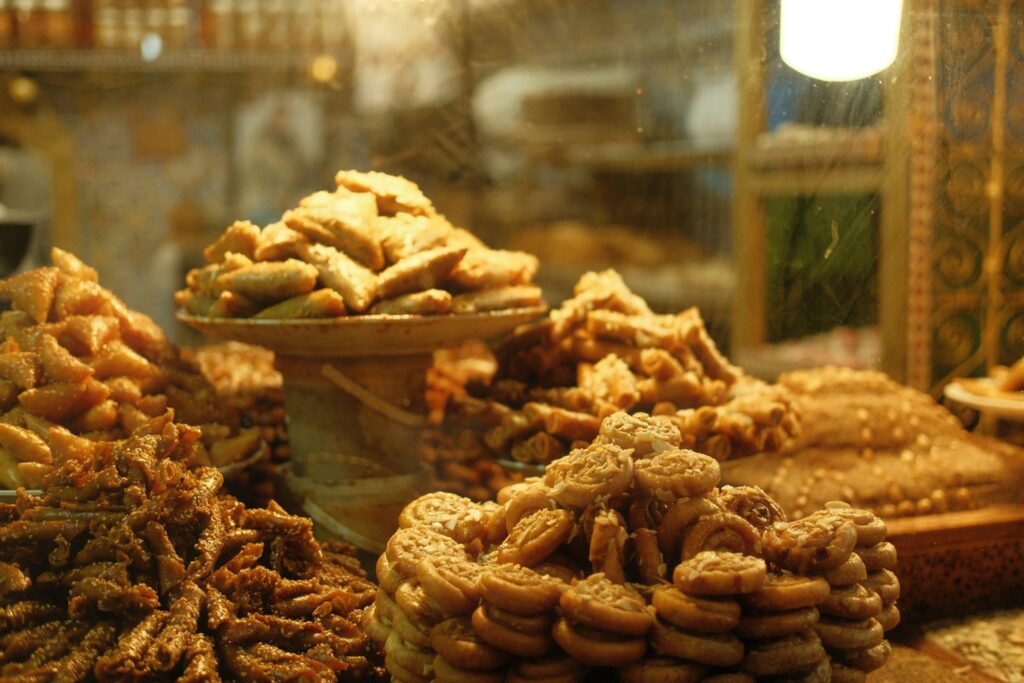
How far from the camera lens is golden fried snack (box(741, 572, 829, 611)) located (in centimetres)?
132

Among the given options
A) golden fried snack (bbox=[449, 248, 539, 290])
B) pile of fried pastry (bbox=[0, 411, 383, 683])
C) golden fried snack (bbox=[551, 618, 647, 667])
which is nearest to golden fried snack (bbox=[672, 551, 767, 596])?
golden fried snack (bbox=[551, 618, 647, 667])

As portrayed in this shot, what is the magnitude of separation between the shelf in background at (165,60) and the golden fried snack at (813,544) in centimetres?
449

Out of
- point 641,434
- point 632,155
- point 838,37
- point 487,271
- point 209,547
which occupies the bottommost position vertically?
point 209,547

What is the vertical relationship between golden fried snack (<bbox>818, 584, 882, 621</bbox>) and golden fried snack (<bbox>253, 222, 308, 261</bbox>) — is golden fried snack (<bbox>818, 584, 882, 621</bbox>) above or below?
below

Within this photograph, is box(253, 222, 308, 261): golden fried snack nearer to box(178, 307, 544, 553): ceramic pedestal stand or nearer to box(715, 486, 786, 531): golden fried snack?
box(178, 307, 544, 553): ceramic pedestal stand

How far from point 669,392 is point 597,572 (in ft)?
3.40

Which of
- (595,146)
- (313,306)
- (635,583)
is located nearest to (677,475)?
(635,583)

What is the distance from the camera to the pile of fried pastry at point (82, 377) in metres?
2.00

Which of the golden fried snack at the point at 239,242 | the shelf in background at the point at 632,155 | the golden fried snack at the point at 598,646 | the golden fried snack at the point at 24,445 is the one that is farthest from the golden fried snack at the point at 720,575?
the shelf in background at the point at 632,155

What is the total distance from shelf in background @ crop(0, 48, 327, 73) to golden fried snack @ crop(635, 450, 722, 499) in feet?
14.4

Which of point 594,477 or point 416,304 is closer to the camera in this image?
point 594,477

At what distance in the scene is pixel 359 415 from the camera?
2.34 meters

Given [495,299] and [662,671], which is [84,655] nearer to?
[662,671]

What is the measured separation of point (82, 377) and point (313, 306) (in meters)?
0.51
